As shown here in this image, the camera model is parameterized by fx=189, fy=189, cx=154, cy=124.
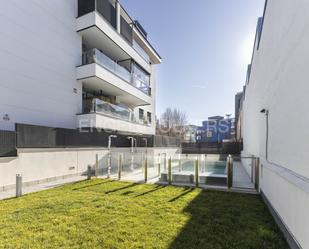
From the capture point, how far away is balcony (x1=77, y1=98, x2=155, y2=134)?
Result: 10.2 metres

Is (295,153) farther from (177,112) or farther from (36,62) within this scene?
(177,112)

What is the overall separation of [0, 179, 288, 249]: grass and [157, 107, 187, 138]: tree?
35.1 m

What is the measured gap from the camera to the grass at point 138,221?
3.13m

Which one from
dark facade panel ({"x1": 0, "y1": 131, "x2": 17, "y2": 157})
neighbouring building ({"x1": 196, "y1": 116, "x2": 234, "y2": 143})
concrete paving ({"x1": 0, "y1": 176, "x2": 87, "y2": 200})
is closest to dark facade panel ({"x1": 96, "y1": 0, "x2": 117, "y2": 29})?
dark facade panel ({"x1": 0, "y1": 131, "x2": 17, "y2": 157})

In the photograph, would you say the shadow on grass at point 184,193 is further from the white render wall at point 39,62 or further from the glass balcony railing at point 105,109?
the white render wall at point 39,62

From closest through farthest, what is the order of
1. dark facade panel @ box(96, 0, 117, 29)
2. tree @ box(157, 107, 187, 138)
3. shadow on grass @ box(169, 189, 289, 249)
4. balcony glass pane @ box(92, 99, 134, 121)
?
1. shadow on grass @ box(169, 189, 289, 249)
2. balcony glass pane @ box(92, 99, 134, 121)
3. dark facade panel @ box(96, 0, 117, 29)
4. tree @ box(157, 107, 187, 138)

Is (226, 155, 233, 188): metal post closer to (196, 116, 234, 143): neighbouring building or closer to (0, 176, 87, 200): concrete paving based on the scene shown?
(0, 176, 87, 200): concrete paving

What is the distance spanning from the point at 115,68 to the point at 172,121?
32.8 meters

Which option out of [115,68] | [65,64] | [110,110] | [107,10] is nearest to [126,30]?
[107,10]

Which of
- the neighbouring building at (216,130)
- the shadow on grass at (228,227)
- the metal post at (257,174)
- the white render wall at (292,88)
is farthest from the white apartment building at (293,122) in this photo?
the neighbouring building at (216,130)

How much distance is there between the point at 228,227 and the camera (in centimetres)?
366

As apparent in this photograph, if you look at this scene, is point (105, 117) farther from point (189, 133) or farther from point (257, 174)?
point (189, 133)

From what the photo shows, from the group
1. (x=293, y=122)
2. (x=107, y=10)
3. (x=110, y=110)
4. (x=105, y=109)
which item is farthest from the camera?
(x=107, y=10)

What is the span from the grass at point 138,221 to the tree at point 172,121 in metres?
35.1
